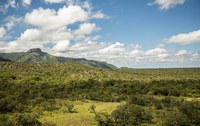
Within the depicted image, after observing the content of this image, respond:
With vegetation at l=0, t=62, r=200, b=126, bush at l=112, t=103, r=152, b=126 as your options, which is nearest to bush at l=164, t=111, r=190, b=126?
vegetation at l=0, t=62, r=200, b=126

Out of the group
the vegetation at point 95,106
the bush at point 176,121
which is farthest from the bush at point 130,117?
the bush at point 176,121

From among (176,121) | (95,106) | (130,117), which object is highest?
(176,121)

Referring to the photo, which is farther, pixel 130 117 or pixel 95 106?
pixel 95 106

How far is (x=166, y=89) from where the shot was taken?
70875 mm

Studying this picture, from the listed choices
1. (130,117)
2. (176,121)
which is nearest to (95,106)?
(130,117)

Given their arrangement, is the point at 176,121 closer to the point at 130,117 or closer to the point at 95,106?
the point at 130,117

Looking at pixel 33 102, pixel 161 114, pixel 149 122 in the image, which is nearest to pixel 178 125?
pixel 149 122

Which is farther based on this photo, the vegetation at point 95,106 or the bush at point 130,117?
the vegetation at point 95,106

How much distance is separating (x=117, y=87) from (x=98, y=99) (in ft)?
50.3

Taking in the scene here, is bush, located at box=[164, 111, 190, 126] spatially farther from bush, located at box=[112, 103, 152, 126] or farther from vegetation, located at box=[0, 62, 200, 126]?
bush, located at box=[112, 103, 152, 126]

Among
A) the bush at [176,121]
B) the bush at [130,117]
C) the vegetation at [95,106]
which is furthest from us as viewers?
the vegetation at [95,106]

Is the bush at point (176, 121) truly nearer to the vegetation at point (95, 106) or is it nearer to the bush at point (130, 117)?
the vegetation at point (95, 106)

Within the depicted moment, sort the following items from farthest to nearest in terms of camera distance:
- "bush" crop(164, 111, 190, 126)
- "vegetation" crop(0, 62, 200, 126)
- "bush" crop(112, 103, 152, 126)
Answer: "vegetation" crop(0, 62, 200, 126) < "bush" crop(112, 103, 152, 126) < "bush" crop(164, 111, 190, 126)

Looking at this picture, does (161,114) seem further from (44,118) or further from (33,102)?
(33,102)
